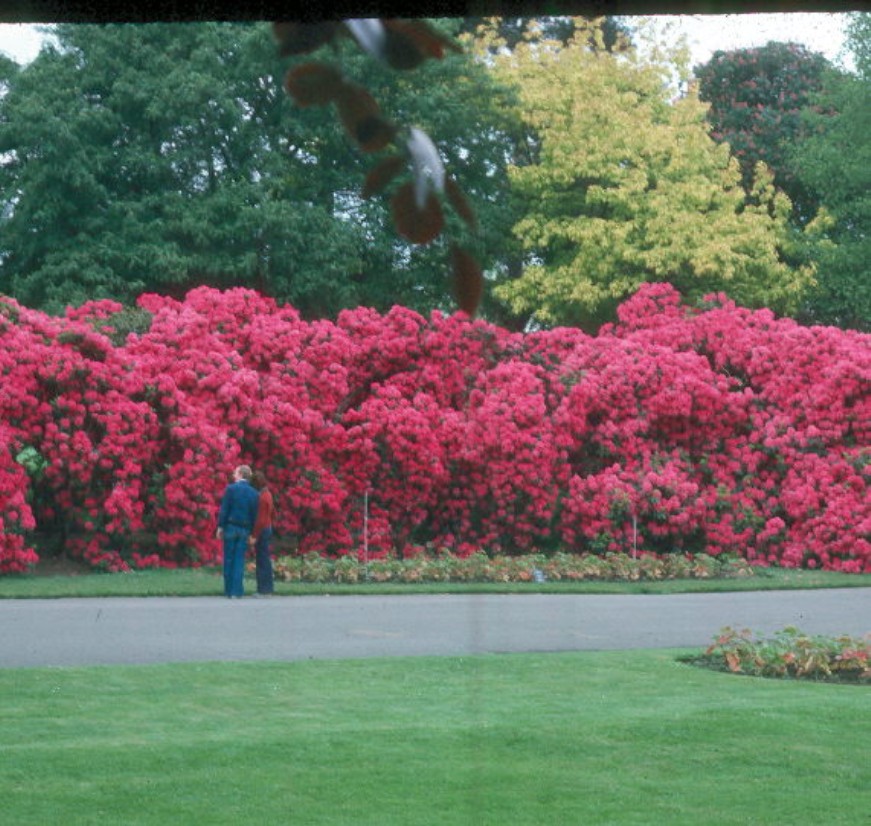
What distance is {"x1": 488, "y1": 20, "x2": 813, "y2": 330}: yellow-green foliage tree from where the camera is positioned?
116 ft

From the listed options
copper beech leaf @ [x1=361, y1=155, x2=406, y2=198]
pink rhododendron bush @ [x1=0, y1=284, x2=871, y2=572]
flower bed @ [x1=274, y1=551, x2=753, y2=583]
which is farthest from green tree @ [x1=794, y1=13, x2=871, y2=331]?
copper beech leaf @ [x1=361, y1=155, x2=406, y2=198]

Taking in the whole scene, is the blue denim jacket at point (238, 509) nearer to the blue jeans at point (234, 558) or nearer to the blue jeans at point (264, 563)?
the blue jeans at point (234, 558)

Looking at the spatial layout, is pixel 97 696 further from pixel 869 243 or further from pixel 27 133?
pixel 869 243

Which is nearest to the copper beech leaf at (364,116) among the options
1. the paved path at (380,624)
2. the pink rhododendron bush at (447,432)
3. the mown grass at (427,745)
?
the mown grass at (427,745)

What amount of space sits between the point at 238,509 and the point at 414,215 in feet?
50.4

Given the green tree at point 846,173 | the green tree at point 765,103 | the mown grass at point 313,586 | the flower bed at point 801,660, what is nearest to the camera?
the flower bed at point 801,660

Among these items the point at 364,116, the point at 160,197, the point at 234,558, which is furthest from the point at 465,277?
the point at 160,197

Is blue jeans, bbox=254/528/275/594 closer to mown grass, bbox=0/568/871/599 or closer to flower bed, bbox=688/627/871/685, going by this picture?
mown grass, bbox=0/568/871/599

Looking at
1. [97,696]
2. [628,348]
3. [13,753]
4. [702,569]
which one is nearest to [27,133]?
[628,348]

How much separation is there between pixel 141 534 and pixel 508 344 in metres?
6.70

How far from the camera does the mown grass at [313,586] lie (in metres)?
17.0

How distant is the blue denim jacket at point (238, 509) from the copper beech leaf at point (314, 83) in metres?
15.3

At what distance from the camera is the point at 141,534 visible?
2039 centimetres

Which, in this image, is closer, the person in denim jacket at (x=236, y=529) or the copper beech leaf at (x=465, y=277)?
the copper beech leaf at (x=465, y=277)
